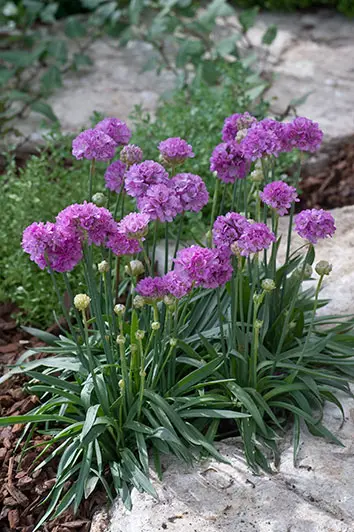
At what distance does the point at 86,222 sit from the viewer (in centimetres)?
204

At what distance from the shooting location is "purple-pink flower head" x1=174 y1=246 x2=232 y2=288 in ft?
6.77

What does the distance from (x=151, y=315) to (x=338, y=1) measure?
4.14 m

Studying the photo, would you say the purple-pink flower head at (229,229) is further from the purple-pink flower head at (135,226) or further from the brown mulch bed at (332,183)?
the brown mulch bed at (332,183)

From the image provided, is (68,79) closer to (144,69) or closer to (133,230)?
(144,69)

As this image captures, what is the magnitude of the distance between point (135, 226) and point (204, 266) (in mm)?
214

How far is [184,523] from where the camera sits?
2.18m

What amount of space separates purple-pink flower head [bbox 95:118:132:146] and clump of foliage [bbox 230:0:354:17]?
395cm

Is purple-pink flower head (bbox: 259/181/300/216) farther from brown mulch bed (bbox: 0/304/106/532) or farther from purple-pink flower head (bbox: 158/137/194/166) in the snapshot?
brown mulch bed (bbox: 0/304/106/532)

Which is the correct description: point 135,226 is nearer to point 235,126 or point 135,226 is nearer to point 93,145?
point 93,145

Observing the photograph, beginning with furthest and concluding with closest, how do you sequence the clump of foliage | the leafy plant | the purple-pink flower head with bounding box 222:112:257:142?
the clump of foliage → the leafy plant → the purple-pink flower head with bounding box 222:112:257:142

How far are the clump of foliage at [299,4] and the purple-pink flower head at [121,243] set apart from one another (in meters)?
4.32

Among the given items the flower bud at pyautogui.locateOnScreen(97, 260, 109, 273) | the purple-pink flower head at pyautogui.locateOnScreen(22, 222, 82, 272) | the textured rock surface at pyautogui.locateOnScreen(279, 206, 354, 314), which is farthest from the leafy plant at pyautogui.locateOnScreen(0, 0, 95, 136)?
the purple-pink flower head at pyautogui.locateOnScreen(22, 222, 82, 272)

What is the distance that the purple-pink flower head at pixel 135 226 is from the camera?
2.09 meters

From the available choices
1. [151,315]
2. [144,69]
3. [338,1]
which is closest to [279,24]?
[338,1]
